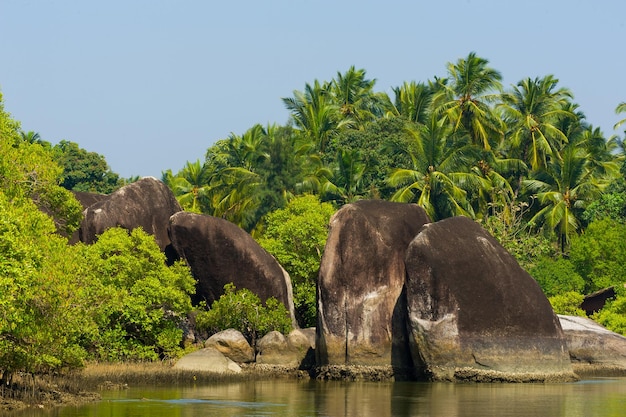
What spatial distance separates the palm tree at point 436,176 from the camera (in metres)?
55.6

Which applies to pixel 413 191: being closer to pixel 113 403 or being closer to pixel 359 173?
pixel 359 173

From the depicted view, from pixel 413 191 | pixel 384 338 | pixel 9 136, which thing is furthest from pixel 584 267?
pixel 9 136

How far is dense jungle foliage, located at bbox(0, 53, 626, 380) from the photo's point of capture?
99.9ft

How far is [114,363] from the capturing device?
35531 millimetres

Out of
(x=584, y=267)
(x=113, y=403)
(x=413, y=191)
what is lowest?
(x=113, y=403)

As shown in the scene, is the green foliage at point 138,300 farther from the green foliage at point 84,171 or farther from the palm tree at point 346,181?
the green foliage at point 84,171

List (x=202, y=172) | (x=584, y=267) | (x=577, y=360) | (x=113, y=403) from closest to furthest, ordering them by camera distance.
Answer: (x=113, y=403) < (x=577, y=360) < (x=584, y=267) < (x=202, y=172)

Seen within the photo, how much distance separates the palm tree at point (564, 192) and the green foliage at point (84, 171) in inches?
1146

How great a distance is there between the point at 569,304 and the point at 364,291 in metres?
13.2

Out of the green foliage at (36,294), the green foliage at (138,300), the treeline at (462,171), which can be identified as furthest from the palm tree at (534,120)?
the green foliage at (36,294)

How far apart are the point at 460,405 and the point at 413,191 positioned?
30.2 metres

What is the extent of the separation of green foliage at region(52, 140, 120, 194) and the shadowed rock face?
28279 millimetres

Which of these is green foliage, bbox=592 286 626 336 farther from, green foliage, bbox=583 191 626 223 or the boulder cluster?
green foliage, bbox=583 191 626 223

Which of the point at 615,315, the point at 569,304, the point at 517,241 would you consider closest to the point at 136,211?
the point at 569,304
